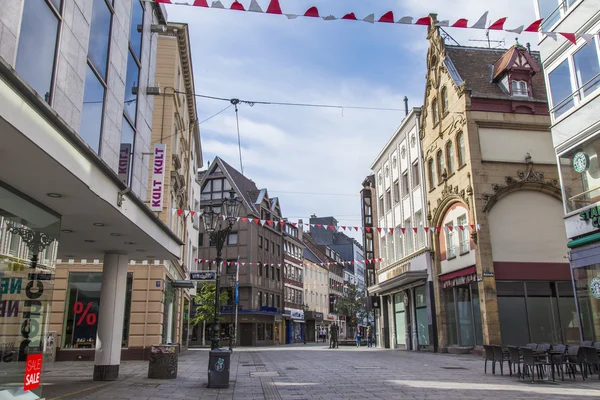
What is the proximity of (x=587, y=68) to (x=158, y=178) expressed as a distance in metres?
14.9

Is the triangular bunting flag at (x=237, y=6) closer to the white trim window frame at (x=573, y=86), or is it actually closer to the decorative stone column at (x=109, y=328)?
the decorative stone column at (x=109, y=328)

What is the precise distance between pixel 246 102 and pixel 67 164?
9565mm

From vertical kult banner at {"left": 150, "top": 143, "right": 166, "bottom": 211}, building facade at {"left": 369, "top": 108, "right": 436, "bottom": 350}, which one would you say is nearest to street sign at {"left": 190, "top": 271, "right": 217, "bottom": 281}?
vertical kult banner at {"left": 150, "top": 143, "right": 166, "bottom": 211}

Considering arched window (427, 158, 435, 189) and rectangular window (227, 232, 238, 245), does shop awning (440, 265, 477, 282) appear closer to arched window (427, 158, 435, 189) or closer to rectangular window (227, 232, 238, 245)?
arched window (427, 158, 435, 189)

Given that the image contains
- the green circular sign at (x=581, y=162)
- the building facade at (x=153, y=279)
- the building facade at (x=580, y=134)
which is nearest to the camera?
the building facade at (x=580, y=134)

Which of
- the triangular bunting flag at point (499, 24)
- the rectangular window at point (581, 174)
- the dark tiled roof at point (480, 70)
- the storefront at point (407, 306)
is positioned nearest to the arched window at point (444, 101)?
the dark tiled roof at point (480, 70)

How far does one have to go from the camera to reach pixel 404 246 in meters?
34.5

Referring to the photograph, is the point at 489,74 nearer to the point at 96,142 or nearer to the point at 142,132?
the point at 142,132

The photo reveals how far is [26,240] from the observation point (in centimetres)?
865

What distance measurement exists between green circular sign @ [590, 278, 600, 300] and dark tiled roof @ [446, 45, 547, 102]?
39.1 ft

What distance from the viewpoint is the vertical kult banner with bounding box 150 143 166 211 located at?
771 inches

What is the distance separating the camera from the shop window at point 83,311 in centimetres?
2125

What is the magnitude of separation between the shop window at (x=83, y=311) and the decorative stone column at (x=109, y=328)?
8480 millimetres

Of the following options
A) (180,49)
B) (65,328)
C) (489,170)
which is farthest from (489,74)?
(65,328)
